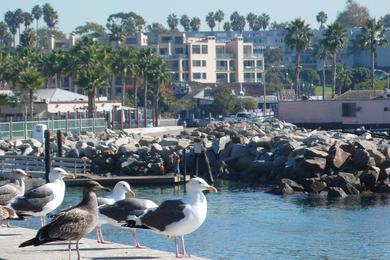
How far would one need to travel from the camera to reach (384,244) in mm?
28297

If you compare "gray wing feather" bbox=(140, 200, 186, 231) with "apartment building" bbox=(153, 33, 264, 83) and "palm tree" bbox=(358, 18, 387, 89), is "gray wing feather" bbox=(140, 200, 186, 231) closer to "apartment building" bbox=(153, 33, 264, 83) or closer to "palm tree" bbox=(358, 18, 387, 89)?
"palm tree" bbox=(358, 18, 387, 89)

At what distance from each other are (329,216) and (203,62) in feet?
388

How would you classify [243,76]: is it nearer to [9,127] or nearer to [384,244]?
[9,127]

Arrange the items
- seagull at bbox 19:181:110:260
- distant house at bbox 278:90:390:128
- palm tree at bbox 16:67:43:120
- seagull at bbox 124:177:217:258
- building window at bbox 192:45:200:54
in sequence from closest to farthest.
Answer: seagull at bbox 19:181:110:260 < seagull at bbox 124:177:217:258 < distant house at bbox 278:90:390:128 < palm tree at bbox 16:67:43:120 < building window at bbox 192:45:200:54

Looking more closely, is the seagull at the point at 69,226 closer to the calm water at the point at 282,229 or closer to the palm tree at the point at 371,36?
the calm water at the point at 282,229

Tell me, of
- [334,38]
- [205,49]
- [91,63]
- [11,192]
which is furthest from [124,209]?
[205,49]

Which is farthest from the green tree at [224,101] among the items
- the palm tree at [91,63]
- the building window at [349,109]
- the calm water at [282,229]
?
the calm water at [282,229]

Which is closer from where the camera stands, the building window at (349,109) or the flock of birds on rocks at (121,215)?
the flock of birds on rocks at (121,215)

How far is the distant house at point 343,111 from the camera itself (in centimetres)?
8162

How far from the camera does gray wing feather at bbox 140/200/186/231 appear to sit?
53.7 feet

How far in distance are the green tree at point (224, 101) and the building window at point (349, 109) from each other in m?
37.3

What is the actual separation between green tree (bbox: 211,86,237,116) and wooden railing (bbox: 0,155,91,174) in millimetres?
→ 70902

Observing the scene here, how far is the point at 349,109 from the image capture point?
83.6 m

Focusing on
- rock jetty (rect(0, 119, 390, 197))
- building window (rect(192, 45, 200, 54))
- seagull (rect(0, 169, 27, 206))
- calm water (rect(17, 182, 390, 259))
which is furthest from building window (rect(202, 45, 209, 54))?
seagull (rect(0, 169, 27, 206))
